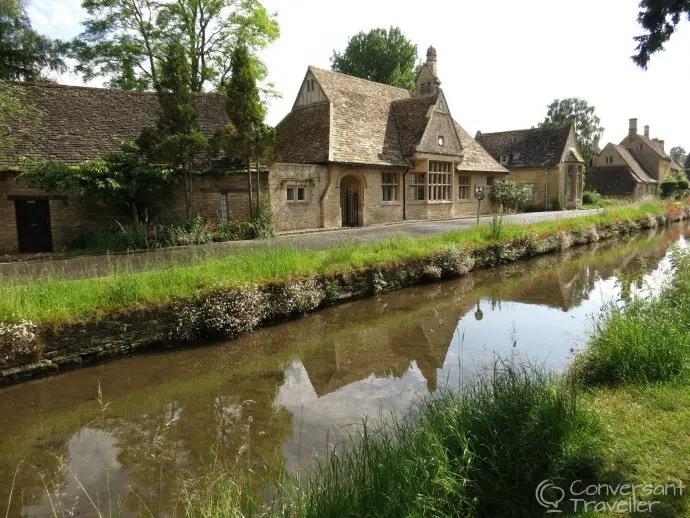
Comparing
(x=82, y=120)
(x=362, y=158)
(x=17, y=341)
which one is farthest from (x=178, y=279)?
(x=362, y=158)

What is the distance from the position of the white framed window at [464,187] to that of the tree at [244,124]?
15893mm

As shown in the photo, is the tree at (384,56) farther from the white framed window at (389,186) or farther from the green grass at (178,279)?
the green grass at (178,279)

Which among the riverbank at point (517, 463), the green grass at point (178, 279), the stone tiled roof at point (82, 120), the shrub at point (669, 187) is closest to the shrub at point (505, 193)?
the green grass at point (178, 279)

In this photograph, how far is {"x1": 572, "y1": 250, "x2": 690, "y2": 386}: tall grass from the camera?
5246 mm

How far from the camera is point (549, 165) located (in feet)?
127

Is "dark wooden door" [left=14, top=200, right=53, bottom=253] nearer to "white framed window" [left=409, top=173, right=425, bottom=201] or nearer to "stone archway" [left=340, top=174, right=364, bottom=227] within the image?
"stone archway" [left=340, top=174, right=364, bottom=227]

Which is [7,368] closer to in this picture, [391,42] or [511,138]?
[511,138]

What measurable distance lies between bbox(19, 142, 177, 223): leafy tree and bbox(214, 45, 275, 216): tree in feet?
7.90

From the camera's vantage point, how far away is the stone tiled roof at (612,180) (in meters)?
51.7

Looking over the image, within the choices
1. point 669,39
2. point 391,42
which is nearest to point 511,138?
point 391,42

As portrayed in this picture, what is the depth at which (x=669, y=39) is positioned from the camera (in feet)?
19.0

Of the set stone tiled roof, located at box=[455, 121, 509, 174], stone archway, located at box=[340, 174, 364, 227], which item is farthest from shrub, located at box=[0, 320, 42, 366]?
stone tiled roof, located at box=[455, 121, 509, 174]

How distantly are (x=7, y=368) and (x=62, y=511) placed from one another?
12.5 feet

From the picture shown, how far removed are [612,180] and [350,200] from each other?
138 ft
